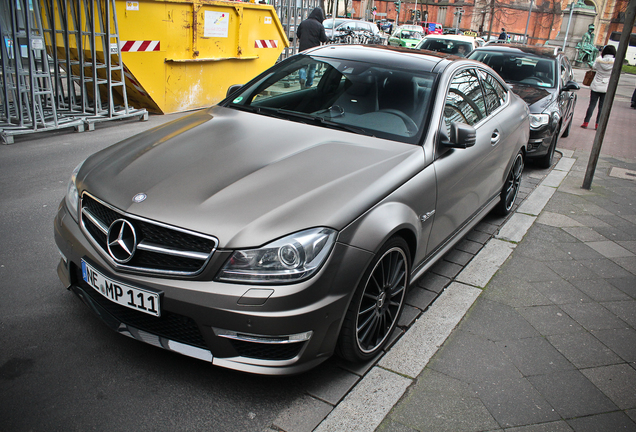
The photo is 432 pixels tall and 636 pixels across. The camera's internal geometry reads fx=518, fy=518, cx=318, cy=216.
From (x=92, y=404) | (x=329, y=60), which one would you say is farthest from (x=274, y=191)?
(x=329, y=60)

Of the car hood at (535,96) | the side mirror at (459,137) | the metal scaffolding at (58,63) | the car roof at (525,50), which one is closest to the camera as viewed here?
the side mirror at (459,137)

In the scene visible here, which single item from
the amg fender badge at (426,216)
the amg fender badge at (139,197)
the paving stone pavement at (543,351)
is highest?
the amg fender badge at (139,197)

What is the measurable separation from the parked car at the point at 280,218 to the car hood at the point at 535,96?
4202mm

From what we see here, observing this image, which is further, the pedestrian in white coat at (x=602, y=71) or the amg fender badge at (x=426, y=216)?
the pedestrian in white coat at (x=602, y=71)

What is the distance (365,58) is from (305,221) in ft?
6.63

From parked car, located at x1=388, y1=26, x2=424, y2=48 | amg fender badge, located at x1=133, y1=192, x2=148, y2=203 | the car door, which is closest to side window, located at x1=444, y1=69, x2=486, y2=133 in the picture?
the car door

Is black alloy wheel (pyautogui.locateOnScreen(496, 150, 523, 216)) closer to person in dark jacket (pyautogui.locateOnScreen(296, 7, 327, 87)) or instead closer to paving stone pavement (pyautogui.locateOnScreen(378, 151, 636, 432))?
paving stone pavement (pyautogui.locateOnScreen(378, 151, 636, 432))

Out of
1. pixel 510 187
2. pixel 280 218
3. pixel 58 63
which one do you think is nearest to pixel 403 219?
pixel 280 218

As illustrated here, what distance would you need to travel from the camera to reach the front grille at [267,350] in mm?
2305

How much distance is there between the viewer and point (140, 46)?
27.6ft

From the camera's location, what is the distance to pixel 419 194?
116 inches

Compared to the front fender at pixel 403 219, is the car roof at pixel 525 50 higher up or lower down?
higher up

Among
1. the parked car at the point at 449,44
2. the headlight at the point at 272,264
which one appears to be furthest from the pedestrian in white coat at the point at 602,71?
the headlight at the point at 272,264

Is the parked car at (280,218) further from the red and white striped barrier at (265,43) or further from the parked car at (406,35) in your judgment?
the parked car at (406,35)
